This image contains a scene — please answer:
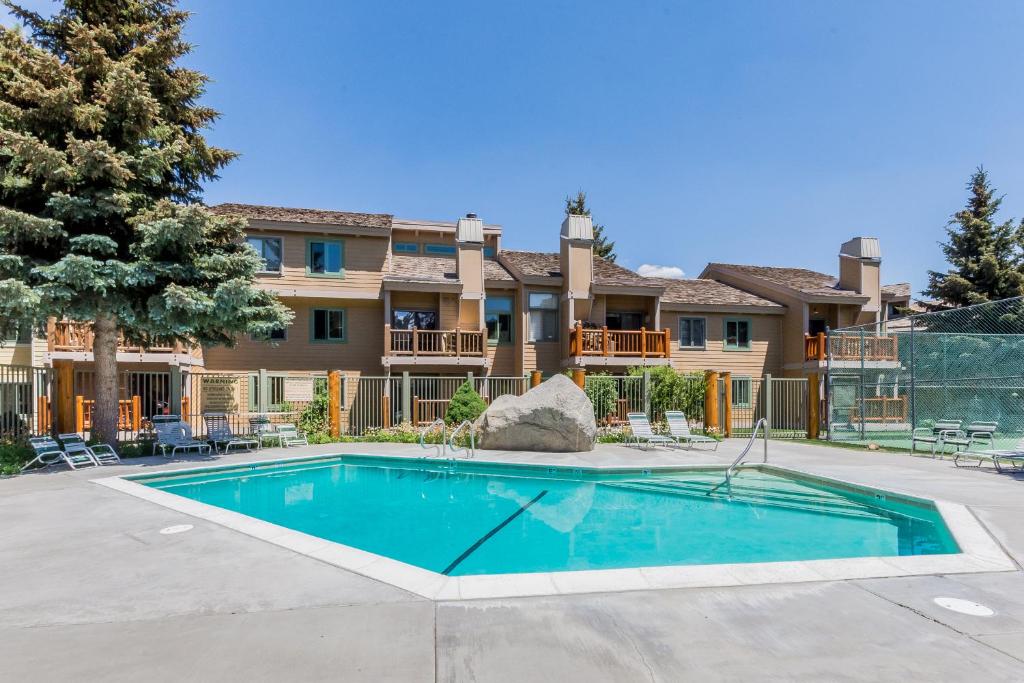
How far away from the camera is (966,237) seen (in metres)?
25.7

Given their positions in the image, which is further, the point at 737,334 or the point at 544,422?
the point at 737,334

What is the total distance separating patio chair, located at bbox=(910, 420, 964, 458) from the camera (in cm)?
1391

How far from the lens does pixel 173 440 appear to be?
45.6ft

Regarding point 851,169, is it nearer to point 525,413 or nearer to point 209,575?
point 525,413

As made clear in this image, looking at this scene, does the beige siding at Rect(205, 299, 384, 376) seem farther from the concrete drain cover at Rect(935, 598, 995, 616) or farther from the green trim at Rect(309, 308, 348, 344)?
the concrete drain cover at Rect(935, 598, 995, 616)

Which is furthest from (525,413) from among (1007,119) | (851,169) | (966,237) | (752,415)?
(966,237)

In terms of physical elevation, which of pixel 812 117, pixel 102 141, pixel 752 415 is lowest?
pixel 752 415

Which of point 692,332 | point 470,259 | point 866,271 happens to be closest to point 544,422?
point 470,259

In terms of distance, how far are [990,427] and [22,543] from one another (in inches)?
726

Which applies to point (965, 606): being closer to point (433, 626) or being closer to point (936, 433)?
point (433, 626)

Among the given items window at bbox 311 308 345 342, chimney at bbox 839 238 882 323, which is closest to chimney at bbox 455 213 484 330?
window at bbox 311 308 345 342

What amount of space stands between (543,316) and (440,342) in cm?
476

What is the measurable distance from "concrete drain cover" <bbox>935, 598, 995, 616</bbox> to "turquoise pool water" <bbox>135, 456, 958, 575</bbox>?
2016 millimetres

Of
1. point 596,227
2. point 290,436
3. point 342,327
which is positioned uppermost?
point 596,227
